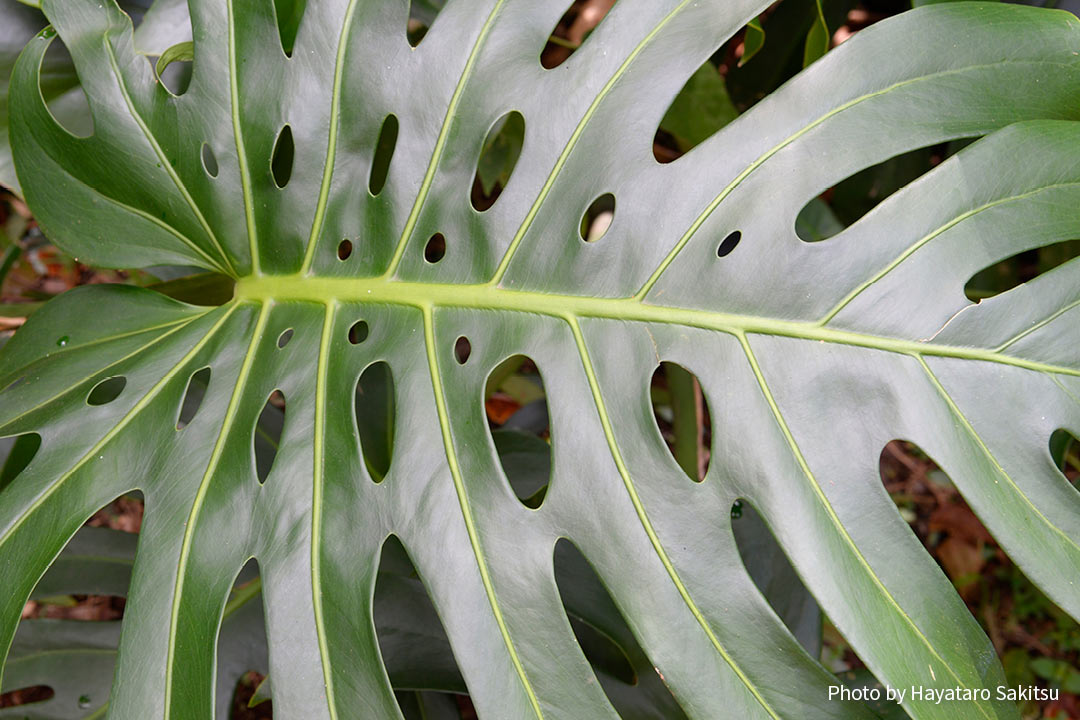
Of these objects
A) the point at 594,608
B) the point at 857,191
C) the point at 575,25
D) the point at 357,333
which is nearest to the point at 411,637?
the point at 594,608

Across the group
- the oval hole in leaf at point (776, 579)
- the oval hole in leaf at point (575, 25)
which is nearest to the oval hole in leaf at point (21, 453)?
the oval hole in leaf at point (776, 579)

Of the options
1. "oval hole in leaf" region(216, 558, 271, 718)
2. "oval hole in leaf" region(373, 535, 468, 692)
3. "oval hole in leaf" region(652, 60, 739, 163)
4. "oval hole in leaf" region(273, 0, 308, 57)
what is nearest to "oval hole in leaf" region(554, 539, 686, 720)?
"oval hole in leaf" region(373, 535, 468, 692)

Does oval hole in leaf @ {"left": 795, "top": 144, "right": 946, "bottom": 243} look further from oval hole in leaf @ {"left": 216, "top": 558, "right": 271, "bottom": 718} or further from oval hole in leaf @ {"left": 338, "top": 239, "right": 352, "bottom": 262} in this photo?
oval hole in leaf @ {"left": 216, "top": 558, "right": 271, "bottom": 718}

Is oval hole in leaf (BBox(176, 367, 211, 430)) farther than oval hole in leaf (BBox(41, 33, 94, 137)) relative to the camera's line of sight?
Yes

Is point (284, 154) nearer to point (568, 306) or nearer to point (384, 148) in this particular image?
point (384, 148)

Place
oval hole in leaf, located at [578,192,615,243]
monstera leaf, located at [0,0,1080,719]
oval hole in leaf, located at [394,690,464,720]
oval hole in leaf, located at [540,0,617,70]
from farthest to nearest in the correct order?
oval hole in leaf, located at [578,192,615,243], oval hole in leaf, located at [540,0,617,70], oval hole in leaf, located at [394,690,464,720], monstera leaf, located at [0,0,1080,719]

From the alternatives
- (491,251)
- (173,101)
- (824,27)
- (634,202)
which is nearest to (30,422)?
(173,101)
